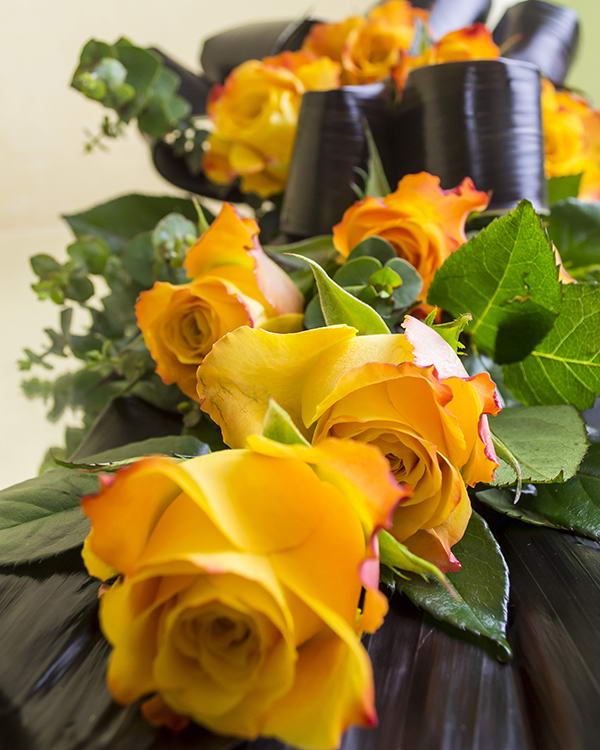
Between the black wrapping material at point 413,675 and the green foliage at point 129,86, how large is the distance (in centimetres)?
34

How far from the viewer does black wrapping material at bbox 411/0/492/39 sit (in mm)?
572

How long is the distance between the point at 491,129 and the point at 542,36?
270mm

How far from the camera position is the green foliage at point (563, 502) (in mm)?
237

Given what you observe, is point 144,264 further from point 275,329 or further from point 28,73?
point 28,73

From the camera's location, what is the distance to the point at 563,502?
9.5 inches

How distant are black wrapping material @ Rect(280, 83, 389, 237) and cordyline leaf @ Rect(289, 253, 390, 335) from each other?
19 cm

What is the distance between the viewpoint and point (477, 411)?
0.19 m

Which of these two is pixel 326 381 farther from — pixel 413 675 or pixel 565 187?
pixel 565 187

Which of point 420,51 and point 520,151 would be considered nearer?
point 520,151

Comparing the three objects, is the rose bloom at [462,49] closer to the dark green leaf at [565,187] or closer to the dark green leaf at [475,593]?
the dark green leaf at [565,187]

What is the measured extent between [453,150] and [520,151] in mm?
31

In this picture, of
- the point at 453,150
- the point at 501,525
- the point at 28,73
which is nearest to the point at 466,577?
the point at 501,525

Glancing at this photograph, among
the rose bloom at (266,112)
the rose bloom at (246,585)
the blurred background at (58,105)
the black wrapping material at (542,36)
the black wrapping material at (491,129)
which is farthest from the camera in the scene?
the blurred background at (58,105)

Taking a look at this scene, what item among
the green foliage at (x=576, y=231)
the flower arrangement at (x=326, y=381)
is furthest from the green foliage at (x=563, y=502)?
the green foliage at (x=576, y=231)
